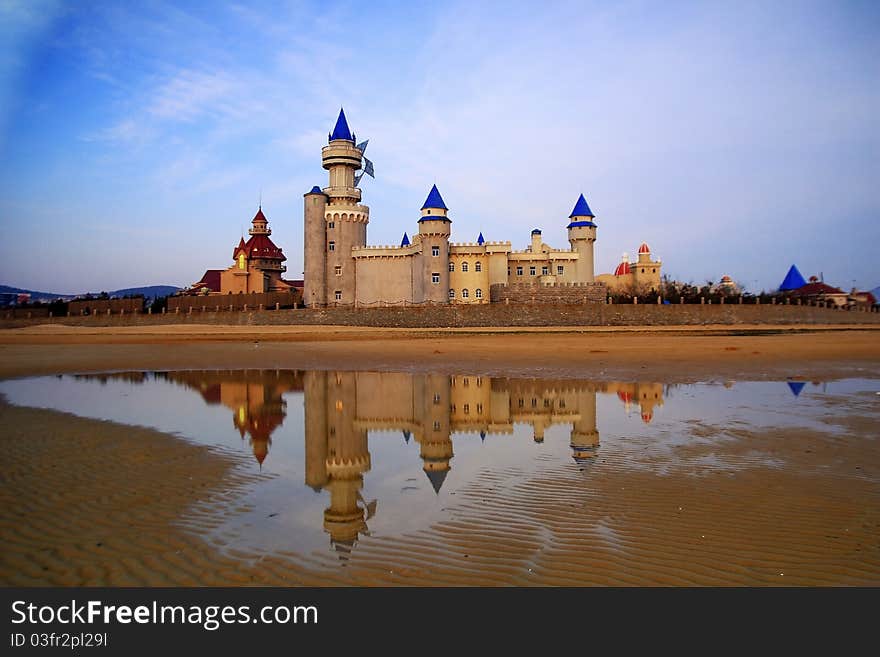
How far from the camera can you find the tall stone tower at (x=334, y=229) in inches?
2195

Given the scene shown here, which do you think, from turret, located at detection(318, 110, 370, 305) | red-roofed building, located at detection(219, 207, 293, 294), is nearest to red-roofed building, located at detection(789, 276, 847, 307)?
turret, located at detection(318, 110, 370, 305)

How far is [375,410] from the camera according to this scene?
13.3 m

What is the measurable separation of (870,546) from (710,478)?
7.88ft

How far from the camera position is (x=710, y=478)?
7.43 metres

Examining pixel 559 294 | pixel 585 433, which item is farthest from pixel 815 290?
pixel 585 433

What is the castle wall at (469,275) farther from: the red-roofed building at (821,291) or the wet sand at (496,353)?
the red-roofed building at (821,291)

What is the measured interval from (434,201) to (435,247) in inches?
166

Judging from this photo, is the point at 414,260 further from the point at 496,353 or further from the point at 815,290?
the point at 815,290

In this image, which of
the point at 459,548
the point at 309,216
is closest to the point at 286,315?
the point at 309,216

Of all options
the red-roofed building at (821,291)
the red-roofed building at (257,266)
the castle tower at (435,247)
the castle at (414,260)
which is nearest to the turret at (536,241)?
the castle at (414,260)

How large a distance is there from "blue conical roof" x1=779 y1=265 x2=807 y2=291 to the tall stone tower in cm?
6097

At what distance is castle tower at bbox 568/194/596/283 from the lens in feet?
181

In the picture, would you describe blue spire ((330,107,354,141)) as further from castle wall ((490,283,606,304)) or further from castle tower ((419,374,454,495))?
castle tower ((419,374,454,495))

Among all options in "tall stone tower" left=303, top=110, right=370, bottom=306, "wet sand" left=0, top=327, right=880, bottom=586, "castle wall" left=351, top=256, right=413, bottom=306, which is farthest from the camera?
"tall stone tower" left=303, top=110, right=370, bottom=306
